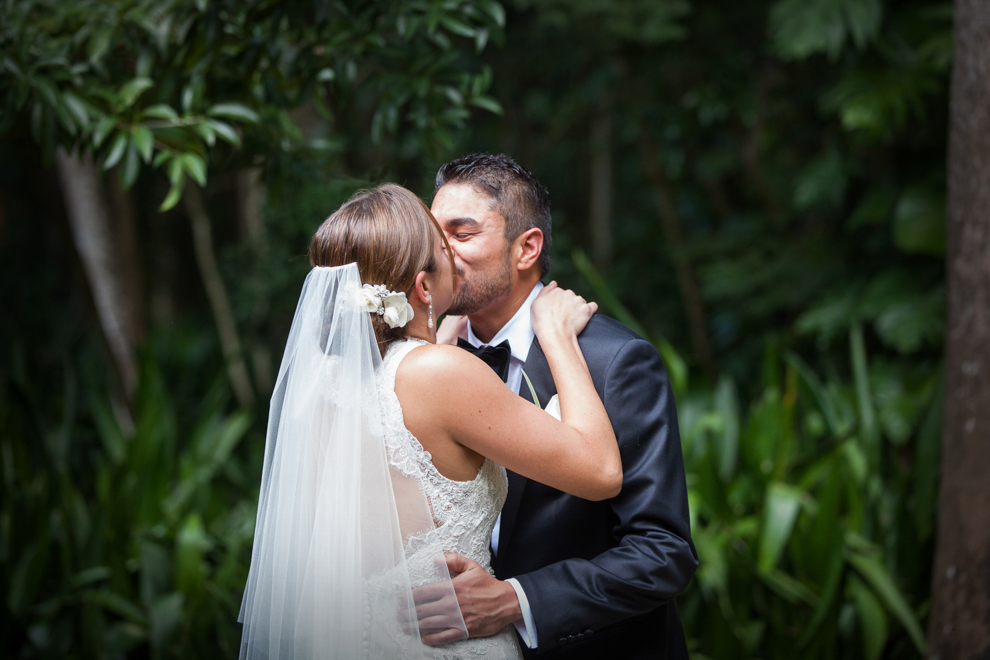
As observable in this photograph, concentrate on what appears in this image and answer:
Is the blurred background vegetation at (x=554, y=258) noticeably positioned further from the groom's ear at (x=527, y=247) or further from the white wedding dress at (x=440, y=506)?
the white wedding dress at (x=440, y=506)

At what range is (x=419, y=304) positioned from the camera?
1.52m

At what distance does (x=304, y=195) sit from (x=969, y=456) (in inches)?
105

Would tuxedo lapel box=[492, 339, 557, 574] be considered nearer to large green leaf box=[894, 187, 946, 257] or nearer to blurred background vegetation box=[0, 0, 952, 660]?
blurred background vegetation box=[0, 0, 952, 660]

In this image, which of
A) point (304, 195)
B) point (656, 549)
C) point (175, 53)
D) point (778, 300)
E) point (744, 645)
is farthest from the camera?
point (778, 300)

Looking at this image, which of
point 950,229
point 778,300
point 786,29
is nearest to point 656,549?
point 950,229

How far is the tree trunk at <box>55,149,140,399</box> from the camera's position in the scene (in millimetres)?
3832

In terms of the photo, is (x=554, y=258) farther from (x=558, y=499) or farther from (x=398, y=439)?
(x=398, y=439)

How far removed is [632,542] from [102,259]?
11.3ft

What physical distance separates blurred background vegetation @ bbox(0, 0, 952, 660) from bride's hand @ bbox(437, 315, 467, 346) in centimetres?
43

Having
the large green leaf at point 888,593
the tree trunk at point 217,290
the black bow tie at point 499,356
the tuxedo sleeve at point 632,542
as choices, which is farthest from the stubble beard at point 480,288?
the tree trunk at point 217,290

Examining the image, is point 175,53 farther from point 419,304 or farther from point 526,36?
point 526,36

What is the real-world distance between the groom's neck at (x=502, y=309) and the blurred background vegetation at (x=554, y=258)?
52cm

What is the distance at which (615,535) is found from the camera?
1.62m

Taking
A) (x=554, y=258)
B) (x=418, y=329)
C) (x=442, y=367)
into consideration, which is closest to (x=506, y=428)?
(x=442, y=367)
